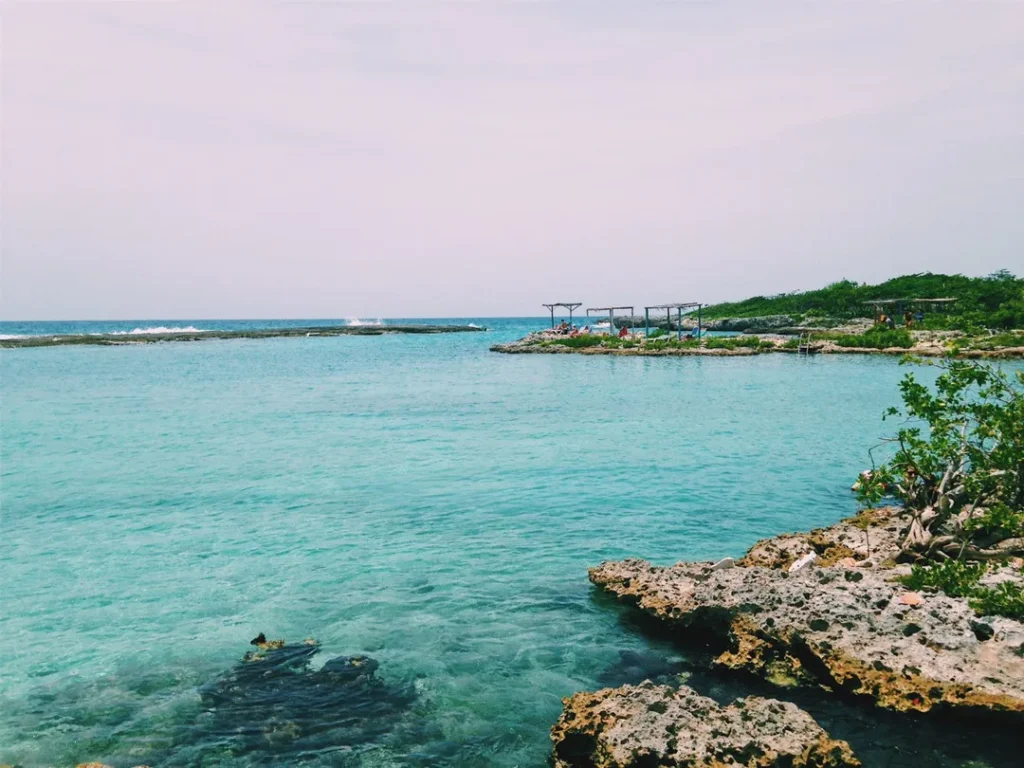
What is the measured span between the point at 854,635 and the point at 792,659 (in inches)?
27.5

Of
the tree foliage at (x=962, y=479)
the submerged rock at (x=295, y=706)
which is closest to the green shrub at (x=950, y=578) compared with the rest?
the tree foliage at (x=962, y=479)

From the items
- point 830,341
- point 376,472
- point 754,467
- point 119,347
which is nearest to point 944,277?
point 830,341

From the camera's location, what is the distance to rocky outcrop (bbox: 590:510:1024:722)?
7129 mm

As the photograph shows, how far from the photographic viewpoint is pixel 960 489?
10.4m

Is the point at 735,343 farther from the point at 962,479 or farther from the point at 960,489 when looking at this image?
the point at 960,489

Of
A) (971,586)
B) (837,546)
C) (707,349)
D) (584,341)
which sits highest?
(584,341)

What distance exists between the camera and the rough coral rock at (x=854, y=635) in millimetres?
7117

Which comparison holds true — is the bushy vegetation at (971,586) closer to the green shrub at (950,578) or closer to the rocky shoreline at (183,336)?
the green shrub at (950,578)

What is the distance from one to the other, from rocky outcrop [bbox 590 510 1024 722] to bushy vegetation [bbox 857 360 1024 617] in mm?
476

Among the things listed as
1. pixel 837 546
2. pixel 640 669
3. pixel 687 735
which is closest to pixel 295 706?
pixel 640 669

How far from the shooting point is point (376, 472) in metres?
19.1

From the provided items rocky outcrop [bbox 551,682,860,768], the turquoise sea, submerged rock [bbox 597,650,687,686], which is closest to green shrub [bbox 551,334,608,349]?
the turquoise sea

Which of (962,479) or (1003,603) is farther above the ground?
(962,479)

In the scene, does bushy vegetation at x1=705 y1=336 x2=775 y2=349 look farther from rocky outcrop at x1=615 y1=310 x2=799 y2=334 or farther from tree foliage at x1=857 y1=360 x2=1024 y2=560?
tree foliage at x1=857 y1=360 x2=1024 y2=560
